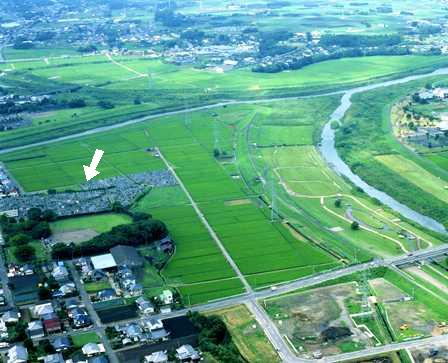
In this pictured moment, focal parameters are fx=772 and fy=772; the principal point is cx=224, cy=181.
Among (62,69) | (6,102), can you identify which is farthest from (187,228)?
(62,69)

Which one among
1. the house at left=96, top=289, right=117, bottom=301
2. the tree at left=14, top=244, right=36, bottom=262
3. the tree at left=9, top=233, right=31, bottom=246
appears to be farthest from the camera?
the tree at left=9, top=233, right=31, bottom=246

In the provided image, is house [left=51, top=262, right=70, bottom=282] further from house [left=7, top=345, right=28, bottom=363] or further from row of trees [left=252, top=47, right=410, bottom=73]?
row of trees [left=252, top=47, right=410, bottom=73]

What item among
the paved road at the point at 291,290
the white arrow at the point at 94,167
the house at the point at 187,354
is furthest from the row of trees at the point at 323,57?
the house at the point at 187,354

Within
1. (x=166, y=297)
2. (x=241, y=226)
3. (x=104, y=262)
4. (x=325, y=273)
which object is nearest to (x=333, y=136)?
(x=241, y=226)

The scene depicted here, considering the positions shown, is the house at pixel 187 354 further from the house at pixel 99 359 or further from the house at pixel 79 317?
the house at pixel 79 317

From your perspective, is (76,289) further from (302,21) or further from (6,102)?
(302,21)

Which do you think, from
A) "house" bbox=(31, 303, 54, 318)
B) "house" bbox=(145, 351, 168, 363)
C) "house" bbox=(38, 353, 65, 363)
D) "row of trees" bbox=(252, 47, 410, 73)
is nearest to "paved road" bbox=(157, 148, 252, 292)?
"house" bbox=(145, 351, 168, 363)

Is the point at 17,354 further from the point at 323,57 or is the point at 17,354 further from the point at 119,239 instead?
the point at 323,57
